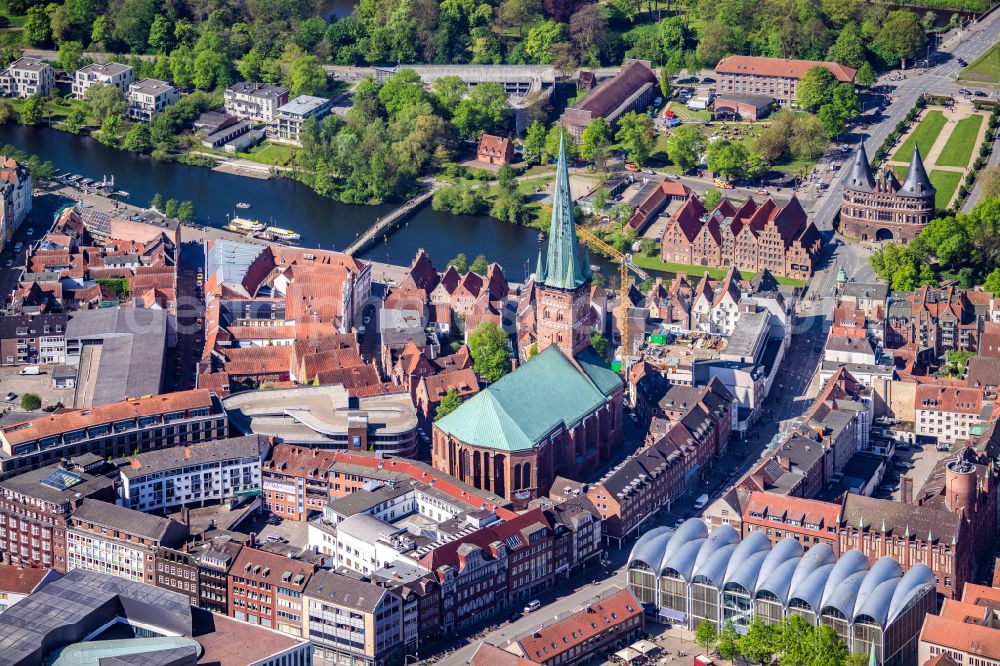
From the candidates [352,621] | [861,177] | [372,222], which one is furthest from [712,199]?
[352,621]

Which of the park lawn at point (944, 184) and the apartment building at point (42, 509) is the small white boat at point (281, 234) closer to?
the apartment building at point (42, 509)

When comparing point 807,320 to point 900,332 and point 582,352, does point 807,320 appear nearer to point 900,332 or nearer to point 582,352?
point 900,332

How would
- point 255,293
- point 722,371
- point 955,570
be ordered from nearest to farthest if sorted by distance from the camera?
point 955,570 < point 722,371 < point 255,293

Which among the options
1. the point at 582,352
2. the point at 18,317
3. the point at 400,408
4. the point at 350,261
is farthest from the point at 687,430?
the point at 18,317

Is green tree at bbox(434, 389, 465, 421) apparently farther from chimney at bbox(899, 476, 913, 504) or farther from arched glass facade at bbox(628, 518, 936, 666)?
chimney at bbox(899, 476, 913, 504)

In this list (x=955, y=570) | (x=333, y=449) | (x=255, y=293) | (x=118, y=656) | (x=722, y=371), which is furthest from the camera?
(x=255, y=293)

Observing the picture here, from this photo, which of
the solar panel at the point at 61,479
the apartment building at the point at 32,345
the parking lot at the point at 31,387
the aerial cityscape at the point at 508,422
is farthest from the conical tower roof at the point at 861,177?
the solar panel at the point at 61,479
